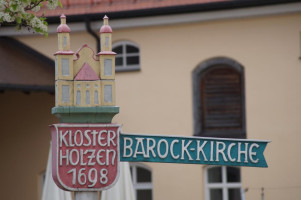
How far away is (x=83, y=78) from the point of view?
1045 centimetres

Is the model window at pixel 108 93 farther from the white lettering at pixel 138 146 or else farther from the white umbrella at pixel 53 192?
the white umbrella at pixel 53 192

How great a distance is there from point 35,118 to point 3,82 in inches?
82.9

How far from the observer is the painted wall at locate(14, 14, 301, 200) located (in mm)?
18016

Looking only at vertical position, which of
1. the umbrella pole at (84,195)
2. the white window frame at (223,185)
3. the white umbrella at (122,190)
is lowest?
the umbrella pole at (84,195)

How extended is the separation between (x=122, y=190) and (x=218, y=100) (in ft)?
12.4

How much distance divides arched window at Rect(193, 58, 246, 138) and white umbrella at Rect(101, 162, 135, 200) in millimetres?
3295

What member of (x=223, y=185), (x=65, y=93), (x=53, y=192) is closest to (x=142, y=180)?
(x=223, y=185)

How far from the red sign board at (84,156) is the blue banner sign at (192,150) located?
0.16m

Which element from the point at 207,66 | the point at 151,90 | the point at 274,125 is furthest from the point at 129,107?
the point at 274,125

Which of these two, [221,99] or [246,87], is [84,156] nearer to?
[246,87]

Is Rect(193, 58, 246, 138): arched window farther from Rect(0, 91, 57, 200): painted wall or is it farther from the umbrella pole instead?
the umbrella pole

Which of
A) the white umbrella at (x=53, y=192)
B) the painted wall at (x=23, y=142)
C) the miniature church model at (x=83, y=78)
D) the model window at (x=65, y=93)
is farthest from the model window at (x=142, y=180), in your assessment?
the model window at (x=65, y=93)

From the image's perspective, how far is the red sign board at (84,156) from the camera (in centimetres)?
1035

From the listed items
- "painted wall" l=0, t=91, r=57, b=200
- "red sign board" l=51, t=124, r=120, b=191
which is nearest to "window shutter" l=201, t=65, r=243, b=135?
"painted wall" l=0, t=91, r=57, b=200
